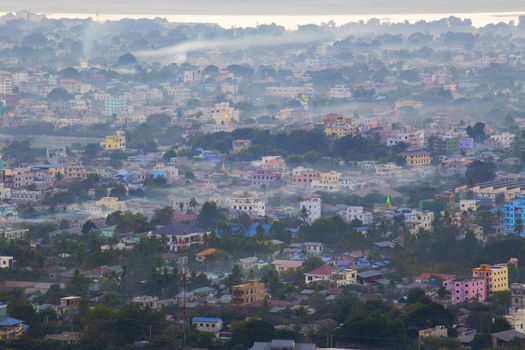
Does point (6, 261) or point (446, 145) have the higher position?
point (6, 261)

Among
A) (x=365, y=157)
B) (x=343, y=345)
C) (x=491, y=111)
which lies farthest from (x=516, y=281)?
(x=491, y=111)

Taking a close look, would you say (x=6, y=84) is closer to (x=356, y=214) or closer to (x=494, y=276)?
(x=356, y=214)

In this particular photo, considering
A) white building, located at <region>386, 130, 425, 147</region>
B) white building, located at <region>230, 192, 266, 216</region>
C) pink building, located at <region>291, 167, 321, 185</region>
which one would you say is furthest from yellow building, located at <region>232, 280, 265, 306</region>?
white building, located at <region>386, 130, 425, 147</region>

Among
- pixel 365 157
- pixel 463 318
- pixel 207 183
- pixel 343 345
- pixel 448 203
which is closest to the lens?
pixel 343 345

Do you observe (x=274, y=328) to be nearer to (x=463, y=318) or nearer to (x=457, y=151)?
(x=463, y=318)

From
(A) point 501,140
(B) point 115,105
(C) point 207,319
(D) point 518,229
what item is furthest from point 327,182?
(B) point 115,105
